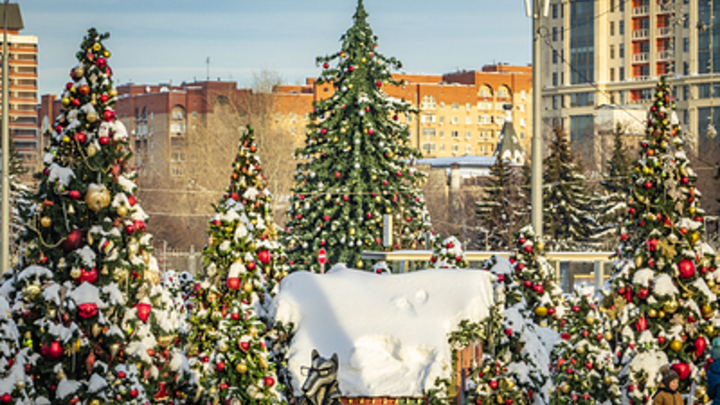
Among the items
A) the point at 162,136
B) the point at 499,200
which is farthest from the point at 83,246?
the point at 162,136

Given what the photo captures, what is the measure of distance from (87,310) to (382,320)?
9.57 ft

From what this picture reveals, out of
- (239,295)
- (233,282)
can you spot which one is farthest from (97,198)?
(239,295)

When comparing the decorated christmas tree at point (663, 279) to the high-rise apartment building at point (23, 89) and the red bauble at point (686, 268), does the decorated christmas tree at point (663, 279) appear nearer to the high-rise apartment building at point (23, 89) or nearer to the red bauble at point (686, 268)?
the red bauble at point (686, 268)

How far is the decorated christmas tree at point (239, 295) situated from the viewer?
1108 centimetres

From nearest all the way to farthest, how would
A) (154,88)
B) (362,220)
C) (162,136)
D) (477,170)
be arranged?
(362,220)
(477,170)
(162,136)
(154,88)

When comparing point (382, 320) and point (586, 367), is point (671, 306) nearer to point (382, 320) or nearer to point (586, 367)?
point (586, 367)

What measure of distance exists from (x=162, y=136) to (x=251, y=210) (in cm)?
A: 12264

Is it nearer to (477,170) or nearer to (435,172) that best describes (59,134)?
(435,172)

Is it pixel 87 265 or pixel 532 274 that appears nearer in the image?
pixel 87 265

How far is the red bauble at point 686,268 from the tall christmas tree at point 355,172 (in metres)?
14.6

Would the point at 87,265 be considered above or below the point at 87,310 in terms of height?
above

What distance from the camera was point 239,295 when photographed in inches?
502

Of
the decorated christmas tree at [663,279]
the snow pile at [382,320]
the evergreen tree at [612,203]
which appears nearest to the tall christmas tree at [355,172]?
the decorated christmas tree at [663,279]

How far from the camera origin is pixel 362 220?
28312mm
